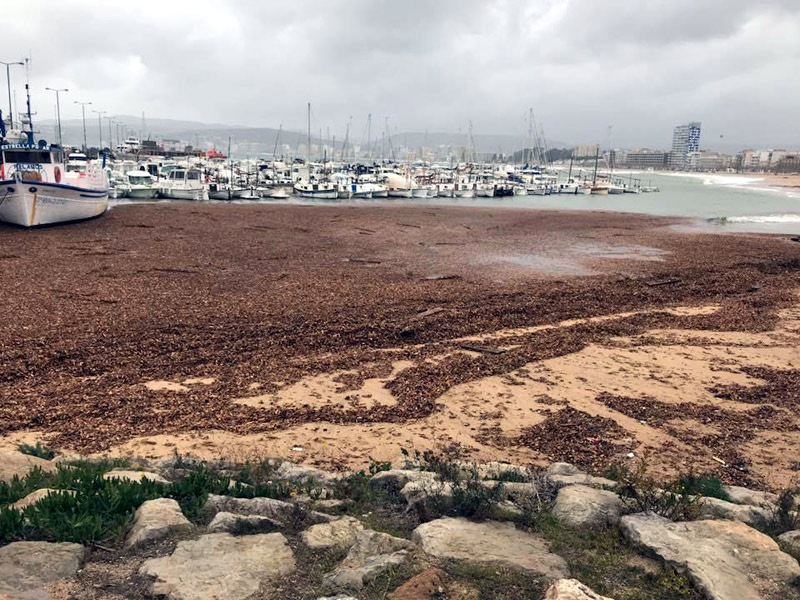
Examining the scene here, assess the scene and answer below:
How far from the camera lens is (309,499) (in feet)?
16.6

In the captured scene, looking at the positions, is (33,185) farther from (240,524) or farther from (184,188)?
(184,188)

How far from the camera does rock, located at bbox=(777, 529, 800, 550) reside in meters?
4.41

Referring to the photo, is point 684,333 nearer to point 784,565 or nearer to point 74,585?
point 784,565

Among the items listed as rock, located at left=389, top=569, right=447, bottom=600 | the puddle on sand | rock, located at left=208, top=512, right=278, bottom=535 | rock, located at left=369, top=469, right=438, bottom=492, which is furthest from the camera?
the puddle on sand

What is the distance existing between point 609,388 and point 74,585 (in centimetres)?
787

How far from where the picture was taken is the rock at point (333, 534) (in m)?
4.13

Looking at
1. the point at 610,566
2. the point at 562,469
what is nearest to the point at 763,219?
the point at 562,469

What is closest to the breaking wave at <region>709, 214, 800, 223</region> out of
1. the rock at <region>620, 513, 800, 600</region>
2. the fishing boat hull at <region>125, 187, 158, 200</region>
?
the fishing boat hull at <region>125, 187, 158, 200</region>

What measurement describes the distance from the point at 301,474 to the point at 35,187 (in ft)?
81.2

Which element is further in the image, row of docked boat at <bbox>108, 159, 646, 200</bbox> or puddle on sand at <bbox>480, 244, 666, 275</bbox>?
row of docked boat at <bbox>108, 159, 646, 200</bbox>

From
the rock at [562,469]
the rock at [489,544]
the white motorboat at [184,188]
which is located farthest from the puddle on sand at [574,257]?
the white motorboat at [184,188]

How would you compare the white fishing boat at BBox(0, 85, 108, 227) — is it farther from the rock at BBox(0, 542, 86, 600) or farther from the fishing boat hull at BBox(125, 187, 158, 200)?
the rock at BBox(0, 542, 86, 600)

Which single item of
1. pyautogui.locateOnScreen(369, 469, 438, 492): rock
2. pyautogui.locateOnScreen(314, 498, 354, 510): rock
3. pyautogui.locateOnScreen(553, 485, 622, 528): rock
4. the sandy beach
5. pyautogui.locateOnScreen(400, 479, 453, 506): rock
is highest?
pyautogui.locateOnScreen(553, 485, 622, 528): rock

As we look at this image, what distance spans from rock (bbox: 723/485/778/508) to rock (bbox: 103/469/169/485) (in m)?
5.27
